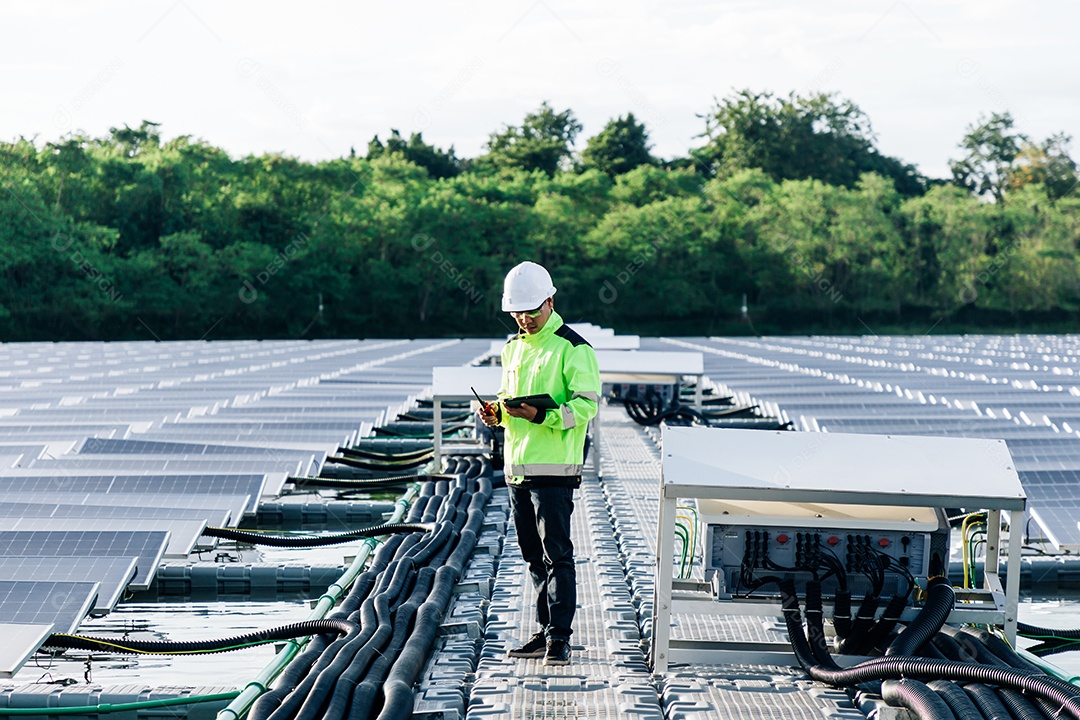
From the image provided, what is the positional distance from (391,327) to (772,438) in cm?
5570

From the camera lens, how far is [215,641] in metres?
6.79

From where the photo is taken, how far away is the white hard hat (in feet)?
18.9

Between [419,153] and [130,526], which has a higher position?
[419,153]

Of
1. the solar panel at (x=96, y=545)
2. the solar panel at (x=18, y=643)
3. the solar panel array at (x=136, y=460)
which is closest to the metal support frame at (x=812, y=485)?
the solar panel at (x=18, y=643)

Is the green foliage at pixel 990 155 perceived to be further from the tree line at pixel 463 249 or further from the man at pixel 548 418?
the man at pixel 548 418

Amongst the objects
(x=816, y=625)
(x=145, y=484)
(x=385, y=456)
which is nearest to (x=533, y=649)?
(x=816, y=625)

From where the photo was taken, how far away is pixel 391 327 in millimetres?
61062

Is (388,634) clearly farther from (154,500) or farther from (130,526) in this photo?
(154,500)

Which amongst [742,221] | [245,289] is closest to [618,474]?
[245,289]

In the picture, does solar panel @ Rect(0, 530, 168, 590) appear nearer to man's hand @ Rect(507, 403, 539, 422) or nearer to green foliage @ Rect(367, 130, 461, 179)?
man's hand @ Rect(507, 403, 539, 422)

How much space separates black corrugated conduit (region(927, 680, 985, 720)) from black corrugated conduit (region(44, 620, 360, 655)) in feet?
9.66

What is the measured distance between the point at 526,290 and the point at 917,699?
247cm

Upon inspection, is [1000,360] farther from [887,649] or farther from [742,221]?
[742,221]

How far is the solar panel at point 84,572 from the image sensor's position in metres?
7.75
